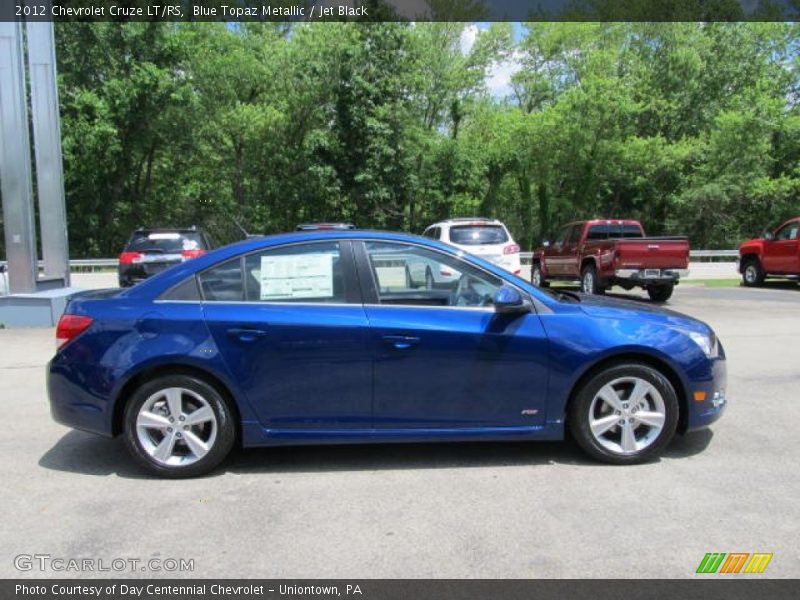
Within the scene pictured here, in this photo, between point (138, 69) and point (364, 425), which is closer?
point (364, 425)

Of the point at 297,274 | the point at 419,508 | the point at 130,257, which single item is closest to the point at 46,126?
the point at 130,257

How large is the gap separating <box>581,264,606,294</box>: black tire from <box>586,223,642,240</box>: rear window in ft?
3.40

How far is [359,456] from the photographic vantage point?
16.5ft

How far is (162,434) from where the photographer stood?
457 cm

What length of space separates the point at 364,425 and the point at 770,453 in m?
2.98

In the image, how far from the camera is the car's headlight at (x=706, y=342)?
479cm

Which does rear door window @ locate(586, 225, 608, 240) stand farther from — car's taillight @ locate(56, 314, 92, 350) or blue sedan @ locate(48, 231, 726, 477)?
car's taillight @ locate(56, 314, 92, 350)

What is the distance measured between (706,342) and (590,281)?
429 inches

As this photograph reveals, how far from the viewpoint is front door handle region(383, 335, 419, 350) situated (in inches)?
177

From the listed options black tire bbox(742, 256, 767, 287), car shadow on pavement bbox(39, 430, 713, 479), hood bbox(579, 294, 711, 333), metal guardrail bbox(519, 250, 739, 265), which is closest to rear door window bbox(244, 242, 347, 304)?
car shadow on pavement bbox(39, 430, 713, 479)

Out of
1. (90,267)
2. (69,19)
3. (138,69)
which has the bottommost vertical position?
(90,267)

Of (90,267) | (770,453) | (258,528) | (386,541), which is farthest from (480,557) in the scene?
(90,267)

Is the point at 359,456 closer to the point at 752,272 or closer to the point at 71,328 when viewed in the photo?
the point at 71,328
